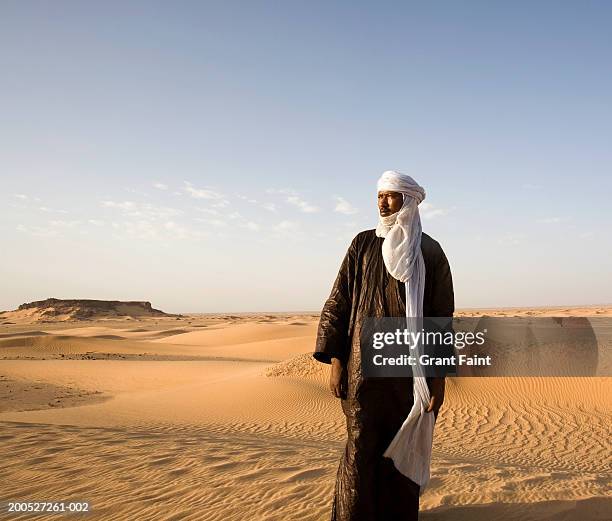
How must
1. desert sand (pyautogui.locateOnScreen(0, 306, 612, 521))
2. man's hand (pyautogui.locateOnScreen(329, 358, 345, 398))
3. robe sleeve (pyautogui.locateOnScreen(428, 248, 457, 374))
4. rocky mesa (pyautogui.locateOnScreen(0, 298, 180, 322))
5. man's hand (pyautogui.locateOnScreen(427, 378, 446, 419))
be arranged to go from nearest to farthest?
1. man's hand (pyautogui.locateOnScreen(427, 378, 446, 419))
2. robe sleeve (pyautogui.locateOnScreen(428, 248, 457, 374))
3. man's hand (pyautogui.locateOnScreen(329, 358, 345, 398))
4. desert sand (pyautogui.locateOnScreen(0, 306, 612, 521))
5. rocky mesa (pyautogui.locateOnScreen(0, 298, 180, 322))

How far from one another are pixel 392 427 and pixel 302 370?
12891mm

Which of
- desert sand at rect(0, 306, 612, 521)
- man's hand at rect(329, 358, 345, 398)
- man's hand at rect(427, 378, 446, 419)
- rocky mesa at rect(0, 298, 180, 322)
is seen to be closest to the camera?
man's hand at rect(427, 378, 446, 419)

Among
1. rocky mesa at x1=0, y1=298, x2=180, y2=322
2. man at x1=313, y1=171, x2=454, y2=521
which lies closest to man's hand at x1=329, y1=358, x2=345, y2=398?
man at x1=313, y1=171, x2=454, y2=521

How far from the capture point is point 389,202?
332 centimetres

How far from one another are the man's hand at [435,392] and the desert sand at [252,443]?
1.41 metres

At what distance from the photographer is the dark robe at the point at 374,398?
3.09m

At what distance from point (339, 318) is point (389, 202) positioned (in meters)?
0.86

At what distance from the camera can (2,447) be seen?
597 centimetres

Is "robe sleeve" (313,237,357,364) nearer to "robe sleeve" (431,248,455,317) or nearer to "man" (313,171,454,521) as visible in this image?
"man" (313,171,454,521)

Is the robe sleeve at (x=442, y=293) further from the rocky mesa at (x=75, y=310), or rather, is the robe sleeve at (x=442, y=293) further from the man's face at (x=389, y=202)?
the rocky mesa at (x=75, y=310)

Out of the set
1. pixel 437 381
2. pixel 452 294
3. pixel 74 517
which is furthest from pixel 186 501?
pixel 452 294

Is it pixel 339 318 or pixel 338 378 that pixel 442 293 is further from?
pixel 338 378

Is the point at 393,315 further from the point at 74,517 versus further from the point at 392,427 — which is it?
the point at 74,517

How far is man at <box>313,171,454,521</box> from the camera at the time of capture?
3.08 m
